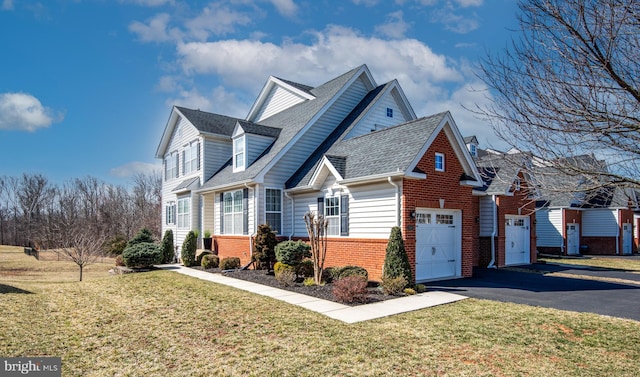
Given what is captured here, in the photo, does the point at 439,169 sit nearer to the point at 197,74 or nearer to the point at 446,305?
the point at 446,305

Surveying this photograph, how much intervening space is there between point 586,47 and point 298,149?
47.7ft

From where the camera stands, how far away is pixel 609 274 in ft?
57.8

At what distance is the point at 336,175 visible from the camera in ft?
49.3

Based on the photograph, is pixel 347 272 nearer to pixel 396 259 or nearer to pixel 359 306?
pixel 396 259

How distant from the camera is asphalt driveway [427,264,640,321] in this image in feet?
34.6

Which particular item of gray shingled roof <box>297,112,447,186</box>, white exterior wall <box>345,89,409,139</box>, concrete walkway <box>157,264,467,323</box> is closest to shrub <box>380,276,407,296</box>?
concrete walkway <box>157,264,467,323</box>

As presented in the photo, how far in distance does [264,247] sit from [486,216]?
10.9 m

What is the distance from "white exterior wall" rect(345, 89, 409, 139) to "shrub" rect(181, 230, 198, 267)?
9601mm

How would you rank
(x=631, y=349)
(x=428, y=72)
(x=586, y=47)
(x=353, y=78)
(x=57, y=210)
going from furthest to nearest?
(x=57, y=210), (x=353, y=78), (x=428, y=72), (x=631, y=349), (x=586, y=47)

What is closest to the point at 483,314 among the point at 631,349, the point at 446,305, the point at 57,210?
the point at 446,305

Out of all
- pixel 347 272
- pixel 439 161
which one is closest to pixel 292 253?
pixel 347 272

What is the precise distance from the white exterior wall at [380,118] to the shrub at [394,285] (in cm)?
887
